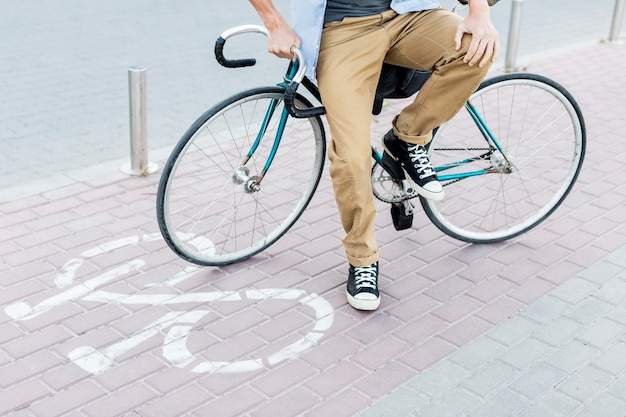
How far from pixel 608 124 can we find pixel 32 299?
443 cm

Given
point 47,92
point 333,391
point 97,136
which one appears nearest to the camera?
point 333,391

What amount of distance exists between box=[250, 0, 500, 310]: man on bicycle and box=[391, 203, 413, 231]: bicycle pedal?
425 mm

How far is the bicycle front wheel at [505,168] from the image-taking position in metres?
4.43

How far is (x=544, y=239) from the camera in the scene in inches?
185

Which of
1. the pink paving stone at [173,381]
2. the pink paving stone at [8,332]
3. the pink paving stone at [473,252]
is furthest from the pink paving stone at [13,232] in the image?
the pink paving stone at [473,252]

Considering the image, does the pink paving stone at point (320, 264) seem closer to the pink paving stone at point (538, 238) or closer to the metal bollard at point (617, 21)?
the pink paving stone at point (538, 238)

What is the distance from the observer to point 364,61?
3.80m

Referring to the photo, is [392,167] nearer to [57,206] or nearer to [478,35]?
[478,35]

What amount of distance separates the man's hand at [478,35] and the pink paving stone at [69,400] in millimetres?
Answer: 2076

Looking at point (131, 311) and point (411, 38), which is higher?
point (411, 38)

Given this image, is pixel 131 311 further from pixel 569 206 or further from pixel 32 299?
pixel 569 206

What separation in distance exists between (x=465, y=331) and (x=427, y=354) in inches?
10.6

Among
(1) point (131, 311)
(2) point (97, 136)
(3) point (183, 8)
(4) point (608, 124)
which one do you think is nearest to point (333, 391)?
(1) point (131, 311)

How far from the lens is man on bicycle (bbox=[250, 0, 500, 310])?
3.75 m
